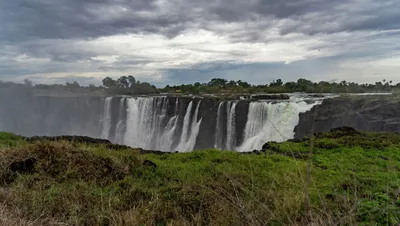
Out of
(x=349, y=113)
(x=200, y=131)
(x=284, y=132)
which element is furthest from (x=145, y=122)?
(x=349, y=113)

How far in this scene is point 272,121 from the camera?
54.4ft

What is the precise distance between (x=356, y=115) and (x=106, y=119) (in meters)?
19.6

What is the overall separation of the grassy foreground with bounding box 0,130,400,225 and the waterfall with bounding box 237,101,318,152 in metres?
6.97

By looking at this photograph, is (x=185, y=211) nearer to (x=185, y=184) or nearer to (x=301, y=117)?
(x=185, y=184)

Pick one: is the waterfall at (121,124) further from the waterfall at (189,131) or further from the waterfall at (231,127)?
the waterfall at (231,127)

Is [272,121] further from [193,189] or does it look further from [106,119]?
[106,119]

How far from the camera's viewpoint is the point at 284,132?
52.6ft

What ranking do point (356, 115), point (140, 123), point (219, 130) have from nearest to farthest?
point (356, 115) → point (219, 130) → point (140, 123)

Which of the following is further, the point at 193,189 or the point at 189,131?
the point at 189,131

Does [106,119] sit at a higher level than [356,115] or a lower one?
lower

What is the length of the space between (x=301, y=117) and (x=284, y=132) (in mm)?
1106

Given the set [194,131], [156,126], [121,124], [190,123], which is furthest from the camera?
[121,124]

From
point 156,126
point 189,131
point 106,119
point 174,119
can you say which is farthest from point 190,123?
point 106,119

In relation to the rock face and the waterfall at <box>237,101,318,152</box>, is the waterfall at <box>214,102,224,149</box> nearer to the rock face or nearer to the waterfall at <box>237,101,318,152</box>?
the waterfall at <box>237,101,318,152</box>
